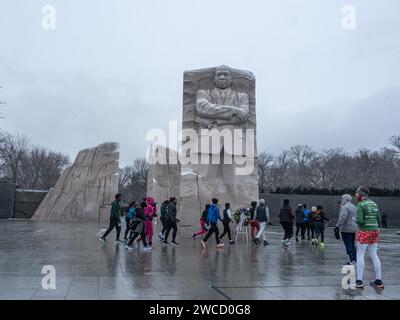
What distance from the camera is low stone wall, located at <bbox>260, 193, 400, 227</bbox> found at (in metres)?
30.3

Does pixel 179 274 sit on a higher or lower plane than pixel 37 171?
lower

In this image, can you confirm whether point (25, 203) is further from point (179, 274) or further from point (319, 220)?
point (179, 274)

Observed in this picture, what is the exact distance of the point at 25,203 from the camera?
3244 cm

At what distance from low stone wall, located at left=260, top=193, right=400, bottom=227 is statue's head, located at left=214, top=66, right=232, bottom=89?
14.3 m

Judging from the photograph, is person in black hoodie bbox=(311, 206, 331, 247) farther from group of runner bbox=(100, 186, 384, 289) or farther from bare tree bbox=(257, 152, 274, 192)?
bare tree bbox=(257, 152, 274, 192)

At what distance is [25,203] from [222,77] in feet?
73.5

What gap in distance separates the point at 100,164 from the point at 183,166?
16.0m

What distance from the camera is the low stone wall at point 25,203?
106ft

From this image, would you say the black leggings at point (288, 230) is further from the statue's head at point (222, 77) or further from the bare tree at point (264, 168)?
the bare tree at point (264, 168)

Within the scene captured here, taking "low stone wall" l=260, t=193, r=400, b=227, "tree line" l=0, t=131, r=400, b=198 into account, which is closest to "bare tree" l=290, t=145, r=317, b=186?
"tree line" l=0, t=131, r=400, b=198

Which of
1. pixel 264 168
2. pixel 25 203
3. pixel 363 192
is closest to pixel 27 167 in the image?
pixel 25 203

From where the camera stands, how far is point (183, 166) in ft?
54.7

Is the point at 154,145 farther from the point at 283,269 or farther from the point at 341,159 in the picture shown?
the point at 341,159
